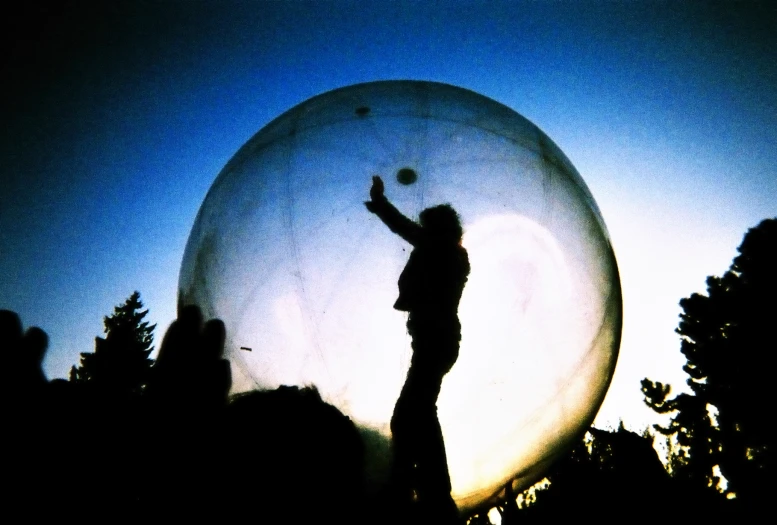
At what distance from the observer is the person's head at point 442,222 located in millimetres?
1625

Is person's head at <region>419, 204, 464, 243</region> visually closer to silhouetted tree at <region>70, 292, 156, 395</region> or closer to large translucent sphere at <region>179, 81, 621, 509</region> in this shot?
large translucent sphere at <region>179, 81, 621, 509</region>

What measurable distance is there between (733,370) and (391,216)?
17965 mm

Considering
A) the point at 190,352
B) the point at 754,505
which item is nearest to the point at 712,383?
the point at 754,505

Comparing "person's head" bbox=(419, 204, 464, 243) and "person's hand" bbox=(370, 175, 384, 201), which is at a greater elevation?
"person's hand" bbox=(370, 175, 384, 201)

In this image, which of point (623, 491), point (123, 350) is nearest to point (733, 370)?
point (623, 491)

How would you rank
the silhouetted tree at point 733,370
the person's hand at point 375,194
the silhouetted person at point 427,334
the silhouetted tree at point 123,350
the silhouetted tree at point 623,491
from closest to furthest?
the silhouetted person at point 427,334, the person's hand at point 375,194, the silhouetted tree at point 623,491, the silhouetted tree at point 733,370, the silhouetted tree at point 123,350

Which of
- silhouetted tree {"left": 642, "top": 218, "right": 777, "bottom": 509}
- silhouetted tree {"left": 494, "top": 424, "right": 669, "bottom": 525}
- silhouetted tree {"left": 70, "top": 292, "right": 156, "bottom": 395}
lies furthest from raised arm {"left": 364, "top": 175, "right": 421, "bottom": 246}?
silhouetted tree {"left": 70, "top": 292, "right": 156, "bottom": 395}

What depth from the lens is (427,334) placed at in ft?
5.15

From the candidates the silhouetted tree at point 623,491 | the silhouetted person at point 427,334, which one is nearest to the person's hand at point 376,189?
the silhouetted person at point 427,334

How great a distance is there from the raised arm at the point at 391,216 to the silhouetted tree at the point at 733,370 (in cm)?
1469

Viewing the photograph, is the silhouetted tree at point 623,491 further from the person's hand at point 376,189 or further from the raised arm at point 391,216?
the person's hand at point 376,189

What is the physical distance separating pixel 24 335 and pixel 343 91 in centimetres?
230

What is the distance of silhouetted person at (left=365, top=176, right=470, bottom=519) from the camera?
5.00 ft

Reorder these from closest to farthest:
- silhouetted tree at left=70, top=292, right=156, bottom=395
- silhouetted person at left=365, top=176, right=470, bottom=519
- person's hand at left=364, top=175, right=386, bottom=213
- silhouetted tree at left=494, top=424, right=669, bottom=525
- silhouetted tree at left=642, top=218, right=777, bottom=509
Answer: silhouetted person at left=365, top=176, right=470, bottom=519 < person's hand at left=364, top=175, right=386, bottom=213 < silhouetted tree at left=494, top=424, right=669, bottom=525 < silhouetted tree at left=642, top=218, right=777, bottom=509 < silhouetted tree at left=70, top=292, right=156, bottom=395
